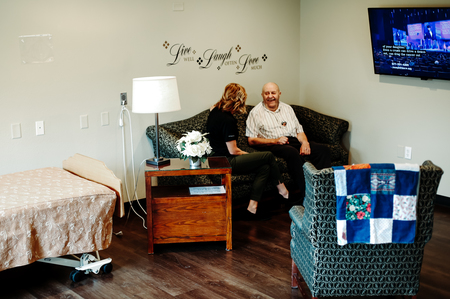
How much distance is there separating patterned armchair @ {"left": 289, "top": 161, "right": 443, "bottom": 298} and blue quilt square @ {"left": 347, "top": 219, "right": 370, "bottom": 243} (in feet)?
0.26

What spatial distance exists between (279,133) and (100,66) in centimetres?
190

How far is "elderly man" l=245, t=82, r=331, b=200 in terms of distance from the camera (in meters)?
4.54

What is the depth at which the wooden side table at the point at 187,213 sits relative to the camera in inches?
133

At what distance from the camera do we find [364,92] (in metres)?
4.88

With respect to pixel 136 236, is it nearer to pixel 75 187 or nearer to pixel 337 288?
pixel 75 187

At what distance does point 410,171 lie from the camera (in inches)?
90.2

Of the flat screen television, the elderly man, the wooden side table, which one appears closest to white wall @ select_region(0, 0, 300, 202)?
the elderly man

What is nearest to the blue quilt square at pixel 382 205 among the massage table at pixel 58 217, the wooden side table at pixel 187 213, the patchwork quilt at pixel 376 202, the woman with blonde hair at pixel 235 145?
the patchwork quilt at pixel 376 202

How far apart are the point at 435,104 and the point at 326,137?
1.13 m

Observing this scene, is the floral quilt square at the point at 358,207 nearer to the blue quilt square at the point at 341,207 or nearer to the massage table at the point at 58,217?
the blue quilt square at the point at 341,207

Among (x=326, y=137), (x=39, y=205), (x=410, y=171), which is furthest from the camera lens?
(x=326, y=137)

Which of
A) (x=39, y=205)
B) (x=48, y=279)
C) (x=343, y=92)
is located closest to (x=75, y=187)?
(x=39, y=205)

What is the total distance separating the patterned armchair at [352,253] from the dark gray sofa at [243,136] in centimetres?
155

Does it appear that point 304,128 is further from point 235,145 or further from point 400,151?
point 235,145
